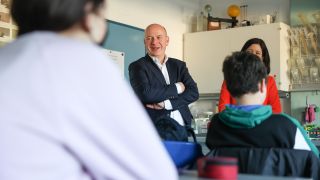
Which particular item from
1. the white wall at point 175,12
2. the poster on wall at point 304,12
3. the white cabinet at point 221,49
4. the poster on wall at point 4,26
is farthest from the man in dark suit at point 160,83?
the poster on wall at point 304,12

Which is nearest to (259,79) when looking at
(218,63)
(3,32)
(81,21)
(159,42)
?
(81,21)

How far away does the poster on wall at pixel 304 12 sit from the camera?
5.38 meters

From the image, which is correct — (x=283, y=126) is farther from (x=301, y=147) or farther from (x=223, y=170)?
(x=223, y=170)

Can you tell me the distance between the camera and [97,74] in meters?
0.75

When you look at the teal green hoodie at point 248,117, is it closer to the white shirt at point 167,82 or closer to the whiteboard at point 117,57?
the white shirt at point 167,82

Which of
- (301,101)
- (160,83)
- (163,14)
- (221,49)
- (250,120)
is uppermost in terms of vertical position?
(163,14)

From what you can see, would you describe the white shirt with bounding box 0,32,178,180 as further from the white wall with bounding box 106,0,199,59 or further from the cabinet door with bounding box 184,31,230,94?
the cabinet door with bounding box 184,31,230,94

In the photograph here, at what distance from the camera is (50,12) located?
0.82 meters

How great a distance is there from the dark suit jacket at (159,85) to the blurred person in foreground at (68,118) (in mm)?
2223

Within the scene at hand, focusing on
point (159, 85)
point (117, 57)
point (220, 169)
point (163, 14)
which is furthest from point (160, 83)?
point (163, 14)

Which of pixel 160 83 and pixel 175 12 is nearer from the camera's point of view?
pixel 160 83

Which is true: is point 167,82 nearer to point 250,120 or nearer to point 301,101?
point 250,120

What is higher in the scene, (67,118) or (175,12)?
(175,12)

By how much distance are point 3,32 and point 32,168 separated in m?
3.32
